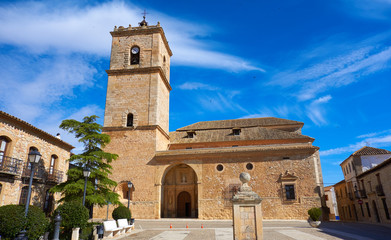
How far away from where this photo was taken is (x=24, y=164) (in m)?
16.7

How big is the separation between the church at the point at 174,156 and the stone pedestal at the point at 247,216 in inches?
565

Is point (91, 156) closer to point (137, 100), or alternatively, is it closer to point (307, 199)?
point (137, 100)

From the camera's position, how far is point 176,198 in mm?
25781

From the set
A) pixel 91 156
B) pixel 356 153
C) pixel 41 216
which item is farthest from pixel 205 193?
pixel 356 153

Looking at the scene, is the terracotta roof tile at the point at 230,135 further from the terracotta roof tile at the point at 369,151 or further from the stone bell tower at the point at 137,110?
the terracotta roof tile at the point at 369,151

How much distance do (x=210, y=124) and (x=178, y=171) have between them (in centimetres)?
1010

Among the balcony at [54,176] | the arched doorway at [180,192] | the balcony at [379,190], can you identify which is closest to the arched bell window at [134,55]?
the arched doorway at [180,192]

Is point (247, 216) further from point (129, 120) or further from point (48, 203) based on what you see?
point (129, 120)

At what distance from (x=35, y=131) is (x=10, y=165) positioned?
10.8 ft

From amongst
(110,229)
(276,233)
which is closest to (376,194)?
(276,233)

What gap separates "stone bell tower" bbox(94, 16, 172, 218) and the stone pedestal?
52.0ft

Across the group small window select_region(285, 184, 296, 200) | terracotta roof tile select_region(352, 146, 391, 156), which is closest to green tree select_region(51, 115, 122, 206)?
small window select_region(285, 184, 296, 200)

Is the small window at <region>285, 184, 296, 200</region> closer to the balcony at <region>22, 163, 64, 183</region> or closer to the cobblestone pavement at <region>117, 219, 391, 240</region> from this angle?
the cobblestone pavement at <region>117, 219, 391, 240</region>

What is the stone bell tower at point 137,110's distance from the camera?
2348 centimetres
